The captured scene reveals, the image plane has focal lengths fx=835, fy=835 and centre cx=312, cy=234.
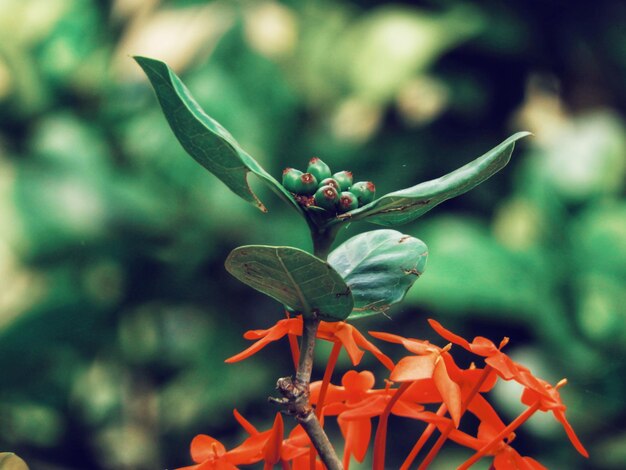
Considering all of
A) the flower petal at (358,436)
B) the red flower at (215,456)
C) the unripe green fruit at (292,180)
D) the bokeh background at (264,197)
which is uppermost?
the unripe green fruit at (292,180)

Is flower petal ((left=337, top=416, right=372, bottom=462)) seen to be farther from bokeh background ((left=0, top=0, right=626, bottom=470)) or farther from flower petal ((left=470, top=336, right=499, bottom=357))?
bokeh background ((left=0, top=0, right=626, bottom=470))

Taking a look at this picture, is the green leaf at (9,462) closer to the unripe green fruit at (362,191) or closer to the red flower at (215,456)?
the red flower at (215,456)

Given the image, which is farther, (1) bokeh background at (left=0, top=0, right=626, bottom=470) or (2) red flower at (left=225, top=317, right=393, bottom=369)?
(1) bokeh background at (left=0, top=0, right=626, bottom=470)

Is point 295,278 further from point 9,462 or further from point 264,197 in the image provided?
point 264,197

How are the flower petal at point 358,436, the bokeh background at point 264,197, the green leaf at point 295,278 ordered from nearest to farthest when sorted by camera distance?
the green leaf at point 295,278 < the flower petal at point 358,436 < the bokeh background at point 264,197

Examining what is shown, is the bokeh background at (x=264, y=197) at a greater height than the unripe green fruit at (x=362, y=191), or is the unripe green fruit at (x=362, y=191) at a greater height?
the unripe green fruit at (x=362, y=191)

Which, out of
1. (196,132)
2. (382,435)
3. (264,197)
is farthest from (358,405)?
(264,197)

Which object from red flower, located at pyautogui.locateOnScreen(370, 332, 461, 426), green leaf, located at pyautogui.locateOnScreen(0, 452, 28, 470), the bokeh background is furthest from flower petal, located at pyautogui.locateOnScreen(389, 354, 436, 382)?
the bokeh background

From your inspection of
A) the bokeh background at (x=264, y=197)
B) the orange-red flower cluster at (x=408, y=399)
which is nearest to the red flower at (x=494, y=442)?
the orange-red flower cluster at (x=408, y=399)

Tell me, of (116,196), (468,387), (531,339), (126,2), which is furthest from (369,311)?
(126,2)
